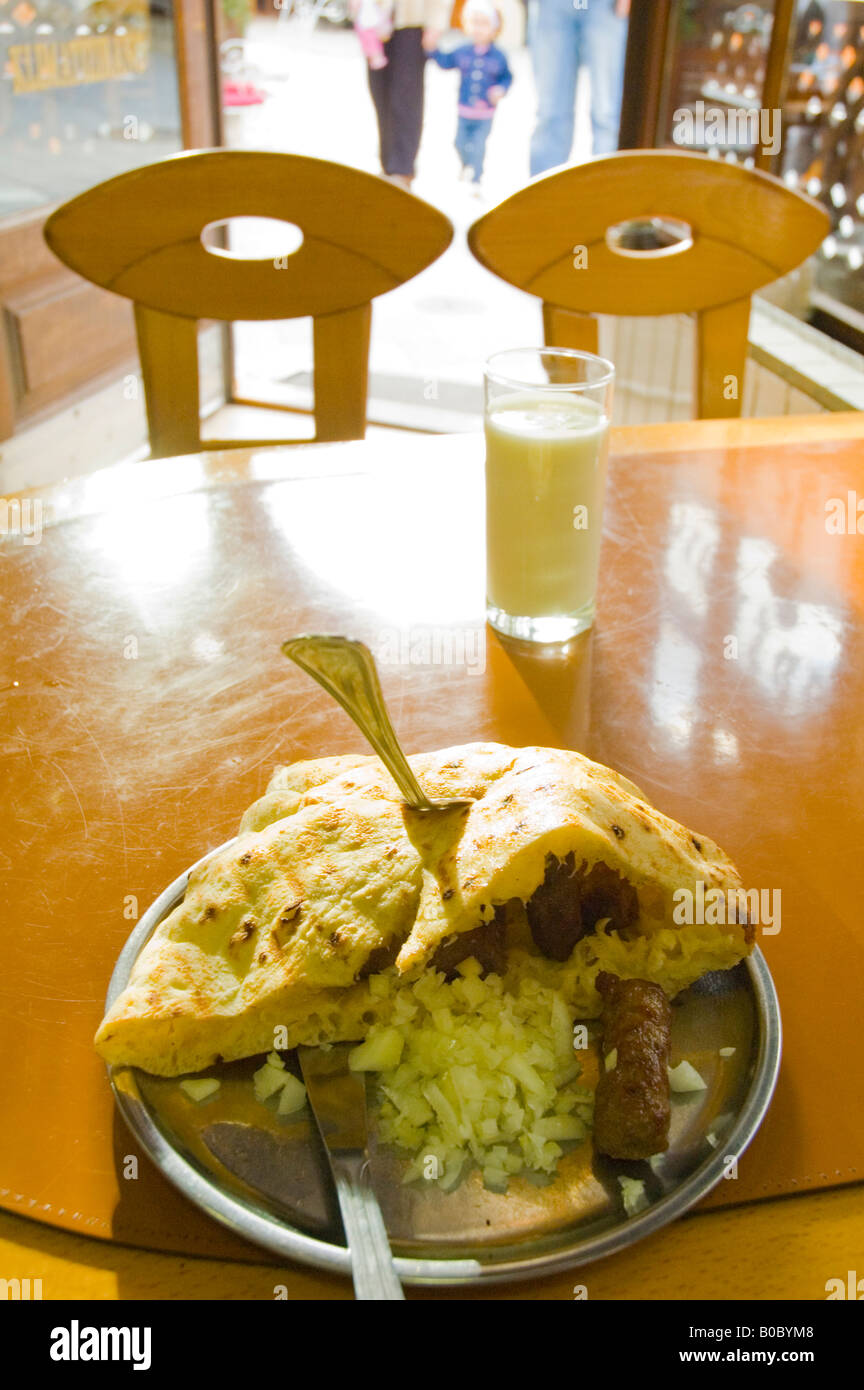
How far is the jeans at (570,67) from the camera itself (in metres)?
3.51

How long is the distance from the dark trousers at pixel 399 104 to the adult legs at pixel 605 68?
101cm

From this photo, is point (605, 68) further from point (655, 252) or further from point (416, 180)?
point (655, 252)

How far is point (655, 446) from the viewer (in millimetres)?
1440

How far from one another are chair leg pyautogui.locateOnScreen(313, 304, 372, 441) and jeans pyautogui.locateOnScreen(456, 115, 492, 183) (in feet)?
13.5

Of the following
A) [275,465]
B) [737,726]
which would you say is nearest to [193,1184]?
[737,726]

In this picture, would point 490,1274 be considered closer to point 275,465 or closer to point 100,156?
point 275,465

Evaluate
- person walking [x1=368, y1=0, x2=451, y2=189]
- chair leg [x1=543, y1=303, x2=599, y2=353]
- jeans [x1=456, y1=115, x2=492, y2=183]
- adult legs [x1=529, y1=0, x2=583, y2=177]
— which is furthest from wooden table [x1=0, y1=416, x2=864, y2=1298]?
jeans [x1=456, y1=115, x2=492, y2=183]

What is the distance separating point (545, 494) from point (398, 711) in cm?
23

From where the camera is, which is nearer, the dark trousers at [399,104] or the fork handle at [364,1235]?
the fork handle at [364,1235]

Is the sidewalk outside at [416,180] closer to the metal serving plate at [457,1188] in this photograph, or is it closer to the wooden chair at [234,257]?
the wooden chair at [234,257]

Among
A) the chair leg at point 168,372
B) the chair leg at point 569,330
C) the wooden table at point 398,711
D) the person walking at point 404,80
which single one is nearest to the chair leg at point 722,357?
the chair leg at point 569,330

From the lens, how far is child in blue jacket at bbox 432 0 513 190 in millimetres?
4527

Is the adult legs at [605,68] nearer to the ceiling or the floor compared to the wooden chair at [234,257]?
nearer to the ceiling

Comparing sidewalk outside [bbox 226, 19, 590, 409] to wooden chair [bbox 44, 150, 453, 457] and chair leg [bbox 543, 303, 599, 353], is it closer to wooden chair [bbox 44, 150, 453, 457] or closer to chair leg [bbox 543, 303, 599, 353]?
→ chair leg [bbox 543, 303, 599, 353]
